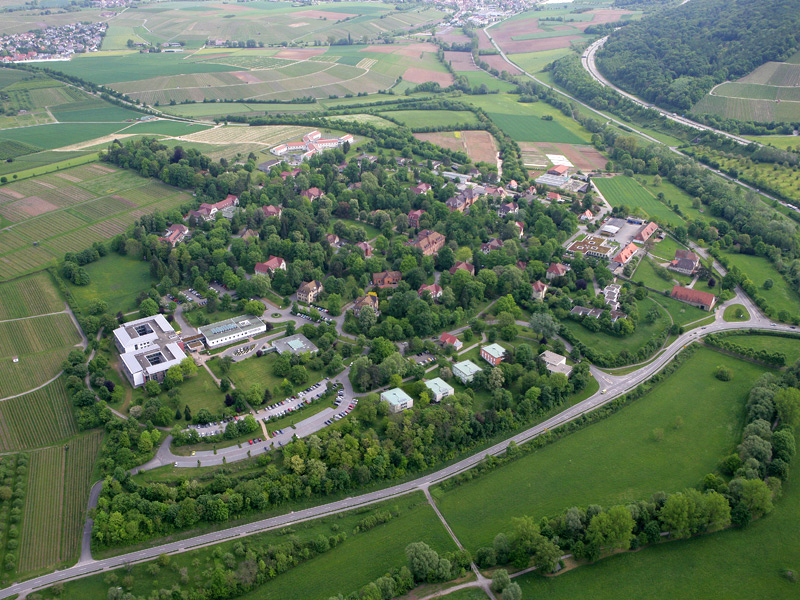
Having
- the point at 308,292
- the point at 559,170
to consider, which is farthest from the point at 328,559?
the point at 559,170

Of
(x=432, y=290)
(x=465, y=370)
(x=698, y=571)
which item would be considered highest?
(x=432, y=290)

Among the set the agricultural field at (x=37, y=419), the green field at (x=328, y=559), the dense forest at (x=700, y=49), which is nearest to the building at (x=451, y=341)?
the green field at (x=328, y=559)

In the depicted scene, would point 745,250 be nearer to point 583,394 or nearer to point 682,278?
point 682,278

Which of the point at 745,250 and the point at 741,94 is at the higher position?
the point at 741,94

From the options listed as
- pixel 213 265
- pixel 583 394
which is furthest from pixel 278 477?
pixel 213 265

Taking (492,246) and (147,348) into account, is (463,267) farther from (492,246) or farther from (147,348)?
(147,348)

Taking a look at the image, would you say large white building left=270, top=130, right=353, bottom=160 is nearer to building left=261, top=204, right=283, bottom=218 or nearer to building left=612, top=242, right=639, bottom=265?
building left=261, top=204, right=283, bottom=218

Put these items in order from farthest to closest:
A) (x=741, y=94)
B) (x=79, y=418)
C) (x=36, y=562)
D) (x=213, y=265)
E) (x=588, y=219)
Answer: (x=741, y=94) → (x=588, y=219) → (x=213, y=265) → (x=79, y=418) → (x=36, y=562)
